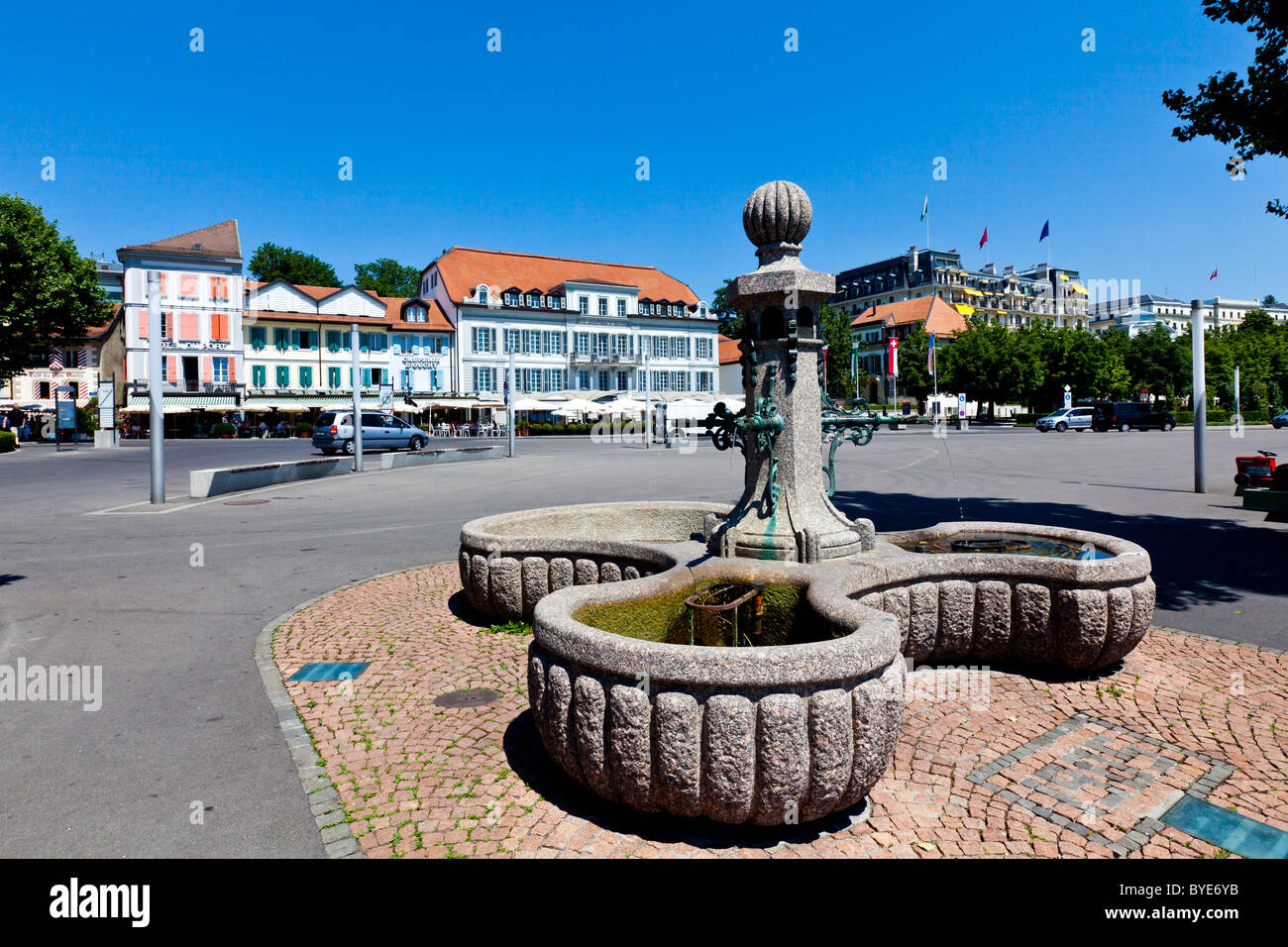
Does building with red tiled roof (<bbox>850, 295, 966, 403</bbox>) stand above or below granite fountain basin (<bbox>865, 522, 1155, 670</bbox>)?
above

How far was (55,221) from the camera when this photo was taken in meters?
43.7

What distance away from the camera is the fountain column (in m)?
5.87

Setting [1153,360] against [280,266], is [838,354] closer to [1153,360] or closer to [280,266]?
[1153,360]

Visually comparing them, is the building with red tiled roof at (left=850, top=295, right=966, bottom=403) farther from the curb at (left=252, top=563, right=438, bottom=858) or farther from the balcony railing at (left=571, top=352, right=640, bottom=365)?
the curb at (left=252, top=563, right=438, bottom=858)

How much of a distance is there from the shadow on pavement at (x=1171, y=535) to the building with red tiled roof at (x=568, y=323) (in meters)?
49.5

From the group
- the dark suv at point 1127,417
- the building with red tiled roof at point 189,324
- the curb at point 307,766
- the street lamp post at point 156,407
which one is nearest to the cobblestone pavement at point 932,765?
the curb at point 307,766

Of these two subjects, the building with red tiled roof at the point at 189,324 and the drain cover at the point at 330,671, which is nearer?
the drain cover at the point at 330,671

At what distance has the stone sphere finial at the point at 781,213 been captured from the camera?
6043 mm

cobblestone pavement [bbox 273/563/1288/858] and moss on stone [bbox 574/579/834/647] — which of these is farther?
moss on stone [bbox 574/579/834/647]

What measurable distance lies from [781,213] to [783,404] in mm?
1510

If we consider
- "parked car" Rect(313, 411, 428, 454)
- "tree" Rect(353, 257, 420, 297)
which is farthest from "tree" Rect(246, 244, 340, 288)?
"parked car" Rect(313, 411, 428, 454)

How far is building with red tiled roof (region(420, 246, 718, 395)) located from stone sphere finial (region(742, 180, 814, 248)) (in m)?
55.2

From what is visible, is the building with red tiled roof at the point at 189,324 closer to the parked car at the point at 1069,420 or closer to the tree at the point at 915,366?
the parked car at the point at 1069,420

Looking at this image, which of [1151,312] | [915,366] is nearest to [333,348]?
[915,366]
